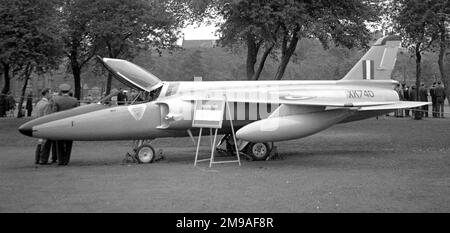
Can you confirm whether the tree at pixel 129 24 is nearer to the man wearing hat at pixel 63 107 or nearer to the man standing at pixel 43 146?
the man standing at pixel 43 146

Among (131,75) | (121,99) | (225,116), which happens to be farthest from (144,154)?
(121,99)

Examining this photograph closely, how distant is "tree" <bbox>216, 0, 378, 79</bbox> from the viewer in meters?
25.2

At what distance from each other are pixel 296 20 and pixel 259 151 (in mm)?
11726

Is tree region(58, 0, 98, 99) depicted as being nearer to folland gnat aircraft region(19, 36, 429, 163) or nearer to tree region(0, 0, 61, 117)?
tree region(0, 0, 61, 117)

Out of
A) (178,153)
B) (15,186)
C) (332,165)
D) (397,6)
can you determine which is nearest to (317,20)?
(397,6)

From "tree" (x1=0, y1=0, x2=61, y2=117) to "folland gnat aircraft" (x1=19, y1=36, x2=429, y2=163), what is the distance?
32.7 ft

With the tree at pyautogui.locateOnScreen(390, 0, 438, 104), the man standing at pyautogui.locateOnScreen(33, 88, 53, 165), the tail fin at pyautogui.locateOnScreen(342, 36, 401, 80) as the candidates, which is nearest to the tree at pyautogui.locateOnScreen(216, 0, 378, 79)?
the tree at pyautogui.locateOnScreen(390, 0, 438, 104)

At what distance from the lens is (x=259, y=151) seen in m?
14.9

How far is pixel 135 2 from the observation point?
30.2 meters

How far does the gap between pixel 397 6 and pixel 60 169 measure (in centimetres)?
2370

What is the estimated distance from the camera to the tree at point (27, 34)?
74.4 feet

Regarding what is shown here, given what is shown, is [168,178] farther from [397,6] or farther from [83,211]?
[397,6]

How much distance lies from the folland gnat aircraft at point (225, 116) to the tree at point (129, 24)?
15.2m

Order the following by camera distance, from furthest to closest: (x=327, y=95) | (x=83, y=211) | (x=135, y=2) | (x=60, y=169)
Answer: (x=135, y=2)
(x=327, y=95)
(x=60, y=169)
(x=83, y=211)
